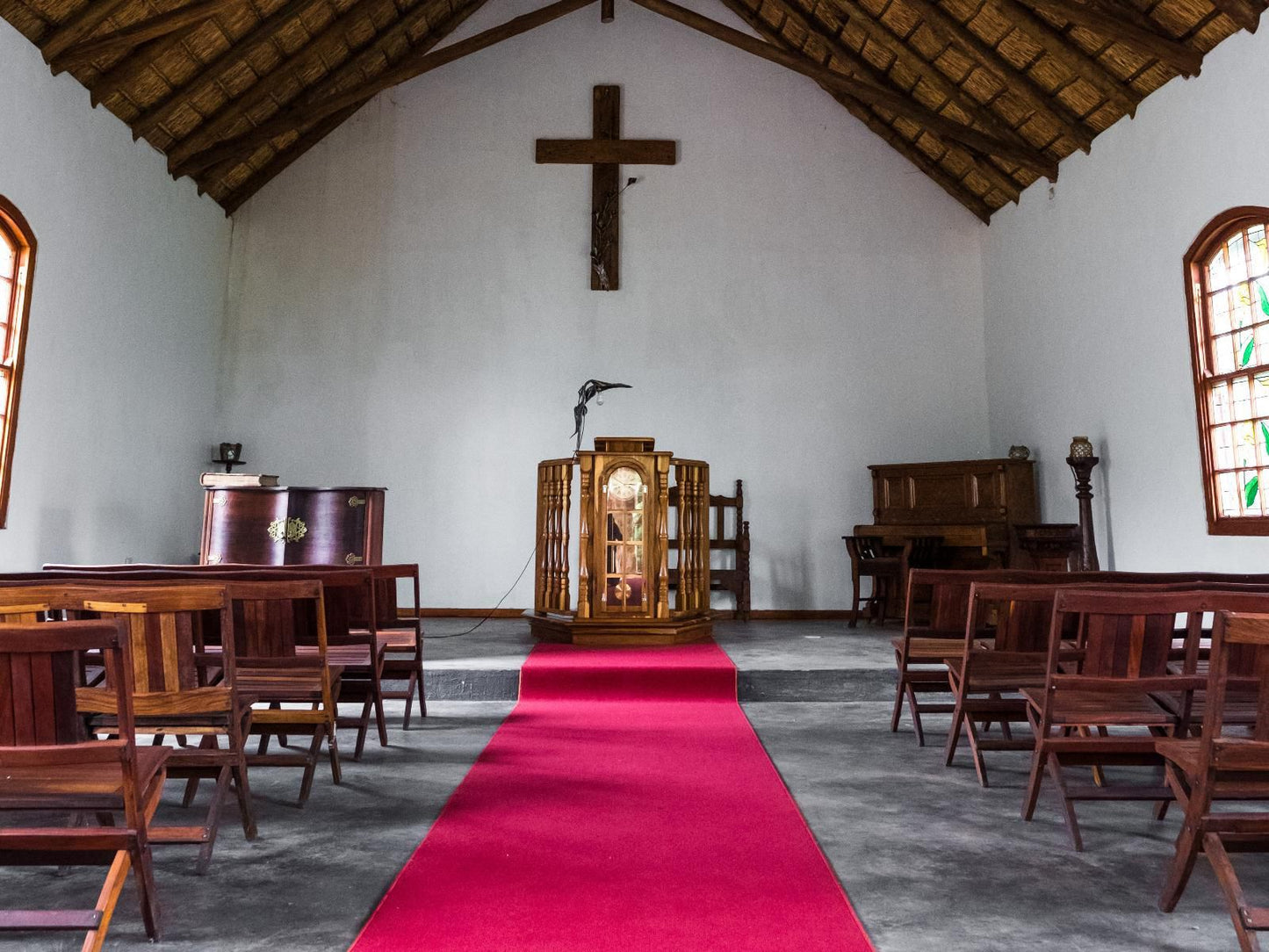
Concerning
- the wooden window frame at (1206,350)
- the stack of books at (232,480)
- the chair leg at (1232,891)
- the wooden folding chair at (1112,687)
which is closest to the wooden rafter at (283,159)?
the stack of books at (232,480)

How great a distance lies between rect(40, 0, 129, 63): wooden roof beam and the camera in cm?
631

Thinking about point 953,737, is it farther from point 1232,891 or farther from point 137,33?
point 137,33

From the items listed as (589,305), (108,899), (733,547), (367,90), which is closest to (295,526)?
(589,305)

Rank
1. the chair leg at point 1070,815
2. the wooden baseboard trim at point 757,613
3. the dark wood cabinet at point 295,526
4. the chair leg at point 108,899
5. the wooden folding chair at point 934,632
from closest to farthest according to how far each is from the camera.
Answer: the chair leg at point 108,899, the chair leg at point 1070,815, the wooden folding chair at point 934,632, the dark wood cabinet at point 295,526, the wooden baseboard trim at point 757,613

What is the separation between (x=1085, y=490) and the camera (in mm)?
7195

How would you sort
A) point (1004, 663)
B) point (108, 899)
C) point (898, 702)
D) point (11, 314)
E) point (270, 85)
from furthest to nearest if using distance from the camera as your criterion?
point (270, 85) < point (11, 314) < point (898, 702) < point (1004, 663) < point (108, 899)

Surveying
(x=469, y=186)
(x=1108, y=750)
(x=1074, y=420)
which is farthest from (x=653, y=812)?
(x=469, y=186)

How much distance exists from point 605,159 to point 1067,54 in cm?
438

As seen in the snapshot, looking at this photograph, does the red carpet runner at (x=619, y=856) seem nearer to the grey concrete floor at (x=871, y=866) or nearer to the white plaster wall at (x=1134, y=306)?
the grey concrete floor at (x=871, y=866)

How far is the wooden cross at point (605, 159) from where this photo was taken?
9.55 metres

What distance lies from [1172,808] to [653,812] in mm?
1831

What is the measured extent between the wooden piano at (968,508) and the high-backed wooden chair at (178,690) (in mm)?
6370

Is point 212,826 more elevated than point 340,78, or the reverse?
point 340,78

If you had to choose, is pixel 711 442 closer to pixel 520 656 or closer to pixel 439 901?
pixel 520 656
